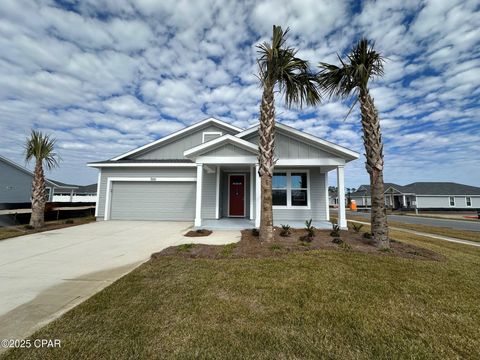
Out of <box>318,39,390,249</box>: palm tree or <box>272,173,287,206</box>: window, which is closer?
<box>318,39,390,249</box>: palm tree

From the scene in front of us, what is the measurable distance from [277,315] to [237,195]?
32.9 feet

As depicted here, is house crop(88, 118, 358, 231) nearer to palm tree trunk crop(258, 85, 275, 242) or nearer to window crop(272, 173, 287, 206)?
window crop(272, 173, 287, 206)

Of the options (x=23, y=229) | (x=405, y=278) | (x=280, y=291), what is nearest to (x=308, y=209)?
(x=405, y=278)

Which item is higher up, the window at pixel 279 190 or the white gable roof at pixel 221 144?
the white gable roof at pixel 221 144

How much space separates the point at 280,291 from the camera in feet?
12.4

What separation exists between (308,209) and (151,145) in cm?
1041

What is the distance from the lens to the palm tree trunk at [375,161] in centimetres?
671

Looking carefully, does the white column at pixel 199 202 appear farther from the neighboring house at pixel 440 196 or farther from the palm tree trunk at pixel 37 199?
the neighboring house at pixel 440 196

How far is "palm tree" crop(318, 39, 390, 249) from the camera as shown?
676 centimetres

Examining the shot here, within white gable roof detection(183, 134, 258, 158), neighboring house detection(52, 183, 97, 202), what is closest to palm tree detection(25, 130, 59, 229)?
white gable roof detection(183, 134, 258, 158)

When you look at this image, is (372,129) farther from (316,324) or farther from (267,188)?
(316,324)

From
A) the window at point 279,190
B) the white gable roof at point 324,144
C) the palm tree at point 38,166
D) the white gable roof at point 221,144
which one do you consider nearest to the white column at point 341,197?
the white gable roof at point 324,144

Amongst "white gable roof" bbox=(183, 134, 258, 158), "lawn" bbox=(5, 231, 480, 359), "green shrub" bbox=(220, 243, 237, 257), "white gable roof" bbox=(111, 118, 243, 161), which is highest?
"white gable roof" bbox=(111, 118, 243, 161)

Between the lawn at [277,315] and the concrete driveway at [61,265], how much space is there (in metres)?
0.44
